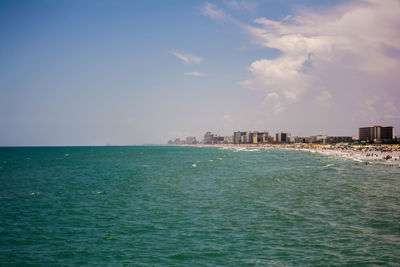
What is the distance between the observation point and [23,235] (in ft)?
62.6

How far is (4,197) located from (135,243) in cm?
2578

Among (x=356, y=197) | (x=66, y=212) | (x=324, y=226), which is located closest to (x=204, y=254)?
(x=324, y=226)

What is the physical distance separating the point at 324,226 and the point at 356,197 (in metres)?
13.2

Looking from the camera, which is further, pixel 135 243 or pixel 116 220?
pixel 116 220

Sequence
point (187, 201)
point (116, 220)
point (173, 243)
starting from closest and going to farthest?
point (173, 243)
point (116, 220)
point (187, 201)

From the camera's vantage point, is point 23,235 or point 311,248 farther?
point 23,235

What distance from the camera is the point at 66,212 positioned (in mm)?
25609

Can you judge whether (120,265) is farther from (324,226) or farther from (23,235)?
(324,226)

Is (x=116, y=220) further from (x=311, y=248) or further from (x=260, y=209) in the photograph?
(x=311, y=248)

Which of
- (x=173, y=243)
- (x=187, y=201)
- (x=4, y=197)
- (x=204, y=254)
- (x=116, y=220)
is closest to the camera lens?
(x=204, y=254)

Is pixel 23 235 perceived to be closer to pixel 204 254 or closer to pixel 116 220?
pixel 116 220

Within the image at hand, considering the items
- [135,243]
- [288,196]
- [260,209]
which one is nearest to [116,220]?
[135,243]

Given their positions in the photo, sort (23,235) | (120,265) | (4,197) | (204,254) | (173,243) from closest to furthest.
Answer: (120,265), (204,254), (173,243), (23,235), (4,197)

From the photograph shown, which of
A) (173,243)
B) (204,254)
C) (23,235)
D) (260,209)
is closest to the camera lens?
(204,254)
